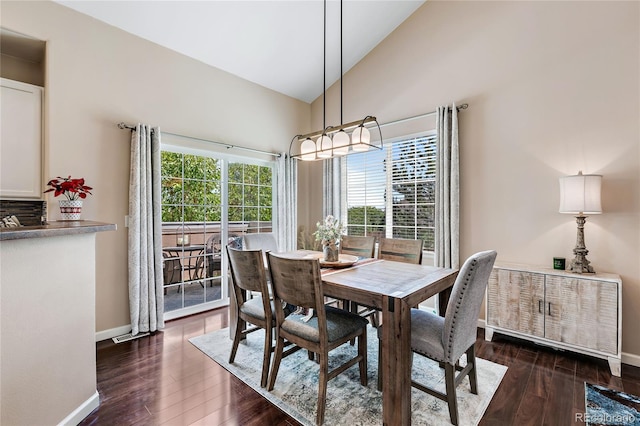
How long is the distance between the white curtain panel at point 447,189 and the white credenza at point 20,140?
4236mm

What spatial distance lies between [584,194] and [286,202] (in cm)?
369

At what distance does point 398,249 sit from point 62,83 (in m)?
3.80

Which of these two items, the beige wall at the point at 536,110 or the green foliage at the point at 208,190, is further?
the green foliage at the point at 208,190

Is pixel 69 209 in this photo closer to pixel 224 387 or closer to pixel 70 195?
pixel 70 195

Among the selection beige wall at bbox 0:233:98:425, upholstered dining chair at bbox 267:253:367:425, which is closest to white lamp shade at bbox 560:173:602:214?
upholstered dining chair at bbox 267:253:367:425

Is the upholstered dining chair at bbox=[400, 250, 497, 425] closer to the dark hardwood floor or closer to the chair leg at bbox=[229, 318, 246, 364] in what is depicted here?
the dark hardwood floor

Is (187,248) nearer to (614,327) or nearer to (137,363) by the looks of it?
(137,363)

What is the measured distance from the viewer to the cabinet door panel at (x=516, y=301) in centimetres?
274

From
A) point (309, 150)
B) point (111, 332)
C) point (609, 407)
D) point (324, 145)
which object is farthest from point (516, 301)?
point (111, 332)

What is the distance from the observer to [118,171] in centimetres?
321

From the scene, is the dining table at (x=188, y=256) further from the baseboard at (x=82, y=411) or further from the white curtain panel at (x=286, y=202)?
the baseboard at (x=82, y=411)

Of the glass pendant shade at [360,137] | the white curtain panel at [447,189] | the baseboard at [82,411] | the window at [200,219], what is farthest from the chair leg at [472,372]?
the window at [200,219]

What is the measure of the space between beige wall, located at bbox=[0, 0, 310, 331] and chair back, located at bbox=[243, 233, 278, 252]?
53.5 inches

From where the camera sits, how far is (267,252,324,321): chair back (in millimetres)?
1850
